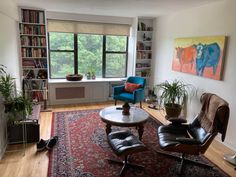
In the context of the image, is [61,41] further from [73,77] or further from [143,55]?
[143,55]

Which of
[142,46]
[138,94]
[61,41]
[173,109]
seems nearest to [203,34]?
[173,109]

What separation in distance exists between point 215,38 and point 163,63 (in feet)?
5.90

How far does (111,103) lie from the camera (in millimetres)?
5426

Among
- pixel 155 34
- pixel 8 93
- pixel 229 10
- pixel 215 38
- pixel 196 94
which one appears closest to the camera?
pixel 8 93

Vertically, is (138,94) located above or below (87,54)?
below

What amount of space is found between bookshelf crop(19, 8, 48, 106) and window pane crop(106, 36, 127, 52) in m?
1.75

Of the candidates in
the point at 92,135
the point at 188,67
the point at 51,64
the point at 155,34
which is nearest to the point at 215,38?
the point at 188,67

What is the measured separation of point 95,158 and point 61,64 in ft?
10.8

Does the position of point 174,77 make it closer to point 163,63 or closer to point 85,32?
point 163,63

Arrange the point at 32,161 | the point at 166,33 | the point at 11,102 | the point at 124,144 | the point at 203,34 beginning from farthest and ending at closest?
the point at 166,33, the point at 203,34, the point at 11,102, the point at 32,161, the point at 124,144

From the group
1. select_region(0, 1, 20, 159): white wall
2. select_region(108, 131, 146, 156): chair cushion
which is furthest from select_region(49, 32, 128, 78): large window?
select_region(108, 131, 146, 156): chair cushion

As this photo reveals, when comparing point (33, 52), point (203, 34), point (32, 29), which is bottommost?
point (33, 52)

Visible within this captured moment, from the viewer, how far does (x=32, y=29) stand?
4.54 metres

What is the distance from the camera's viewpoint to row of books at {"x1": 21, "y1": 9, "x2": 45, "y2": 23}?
4.39m
